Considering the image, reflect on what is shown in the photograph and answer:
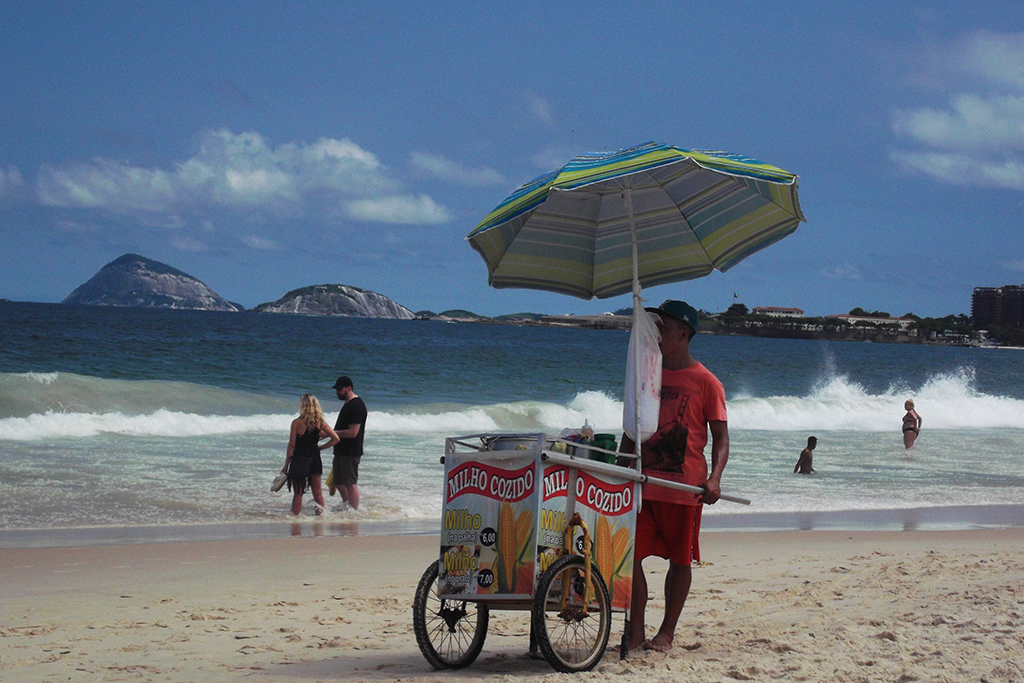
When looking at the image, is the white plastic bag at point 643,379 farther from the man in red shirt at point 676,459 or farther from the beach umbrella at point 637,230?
the man in red shirt at point 676,459

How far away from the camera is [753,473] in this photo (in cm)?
1527

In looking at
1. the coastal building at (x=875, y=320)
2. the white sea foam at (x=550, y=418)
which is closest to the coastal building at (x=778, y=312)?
the coastal building at (x=875, y=320)

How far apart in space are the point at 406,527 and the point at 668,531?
5754 millimetres

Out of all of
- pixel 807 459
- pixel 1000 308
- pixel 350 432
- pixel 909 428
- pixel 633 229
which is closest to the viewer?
pixel 633 229

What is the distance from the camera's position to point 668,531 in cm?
473

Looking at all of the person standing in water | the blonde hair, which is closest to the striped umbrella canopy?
the blonde hair

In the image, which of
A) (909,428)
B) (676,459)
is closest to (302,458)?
(676,459)

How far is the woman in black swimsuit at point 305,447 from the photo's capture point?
10.3m

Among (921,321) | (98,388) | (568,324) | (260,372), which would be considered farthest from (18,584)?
(921,321)

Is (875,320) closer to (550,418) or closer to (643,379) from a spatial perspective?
(550,418)

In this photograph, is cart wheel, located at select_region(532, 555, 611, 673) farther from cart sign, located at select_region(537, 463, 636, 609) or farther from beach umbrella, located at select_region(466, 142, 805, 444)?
beach umbrella, located at select_region(466, 142, 805, 444)

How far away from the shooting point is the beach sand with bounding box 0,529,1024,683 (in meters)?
4.52

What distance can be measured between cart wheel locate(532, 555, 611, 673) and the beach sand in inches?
3.9

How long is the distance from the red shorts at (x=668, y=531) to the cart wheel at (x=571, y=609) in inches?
18.8
